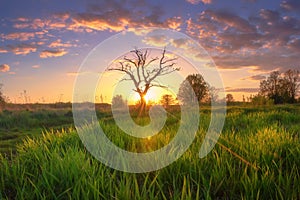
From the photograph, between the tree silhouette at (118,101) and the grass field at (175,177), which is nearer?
the grass field at (175,177)

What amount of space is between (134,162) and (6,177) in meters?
1.81

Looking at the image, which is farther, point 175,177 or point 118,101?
point 118,101

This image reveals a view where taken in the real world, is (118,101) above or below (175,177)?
above

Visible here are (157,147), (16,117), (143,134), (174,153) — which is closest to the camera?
(174,153)

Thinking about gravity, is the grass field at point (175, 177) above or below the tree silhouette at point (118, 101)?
below

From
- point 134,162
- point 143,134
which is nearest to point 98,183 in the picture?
point 134,162

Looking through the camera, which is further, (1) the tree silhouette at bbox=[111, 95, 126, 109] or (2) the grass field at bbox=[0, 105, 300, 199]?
(1) the tree silhouette at bbox=[111, 95, 126, 109]

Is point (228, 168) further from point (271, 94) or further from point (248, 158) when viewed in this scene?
point (271, 94)

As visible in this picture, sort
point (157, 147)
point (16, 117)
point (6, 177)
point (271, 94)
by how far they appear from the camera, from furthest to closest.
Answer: point (271, 94)
point (16, 117)
point (157, 147)
point (6, 177)

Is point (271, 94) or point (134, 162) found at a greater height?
point (271, 94)

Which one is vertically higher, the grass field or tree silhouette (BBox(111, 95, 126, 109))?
tree silhouette (BBox(111, 95, 126, 109))

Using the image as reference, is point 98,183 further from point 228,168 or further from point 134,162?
point 228,168

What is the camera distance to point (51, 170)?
3699 mm

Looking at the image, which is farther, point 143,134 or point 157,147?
point 143,134
